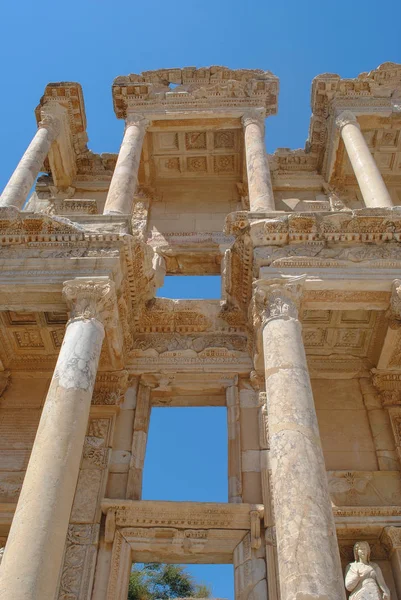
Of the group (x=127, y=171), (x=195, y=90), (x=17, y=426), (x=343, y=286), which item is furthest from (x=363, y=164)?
(x=17, y=426)

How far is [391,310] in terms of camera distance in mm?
10453

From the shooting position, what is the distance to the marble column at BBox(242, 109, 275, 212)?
1286cm

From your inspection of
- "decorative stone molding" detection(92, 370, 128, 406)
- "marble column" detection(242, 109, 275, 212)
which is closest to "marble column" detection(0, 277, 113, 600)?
"decorative stone molding" detection(92, 370, 128, 406)

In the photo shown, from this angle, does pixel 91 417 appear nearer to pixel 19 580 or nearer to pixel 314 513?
pixel 19 580

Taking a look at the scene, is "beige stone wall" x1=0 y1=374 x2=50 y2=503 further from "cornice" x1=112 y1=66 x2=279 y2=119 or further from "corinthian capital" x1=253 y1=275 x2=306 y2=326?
"cornice" x1=112 y1=66 x2=279 y2=119

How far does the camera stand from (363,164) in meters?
13.8

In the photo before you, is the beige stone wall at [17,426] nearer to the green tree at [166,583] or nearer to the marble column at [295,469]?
the marble column at [295,469]

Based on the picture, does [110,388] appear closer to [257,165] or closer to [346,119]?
[257,165]

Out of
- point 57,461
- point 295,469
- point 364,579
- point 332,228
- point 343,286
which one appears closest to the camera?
point 295,469

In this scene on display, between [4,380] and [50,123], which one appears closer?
[4,380]

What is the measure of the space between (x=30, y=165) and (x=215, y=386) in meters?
7.19

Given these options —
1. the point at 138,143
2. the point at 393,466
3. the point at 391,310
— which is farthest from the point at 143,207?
the point at 393,466

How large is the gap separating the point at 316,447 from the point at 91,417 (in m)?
5.33

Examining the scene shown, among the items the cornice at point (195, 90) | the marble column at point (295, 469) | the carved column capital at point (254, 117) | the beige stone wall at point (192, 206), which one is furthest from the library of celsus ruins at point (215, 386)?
the cornice at point (195, 90)
